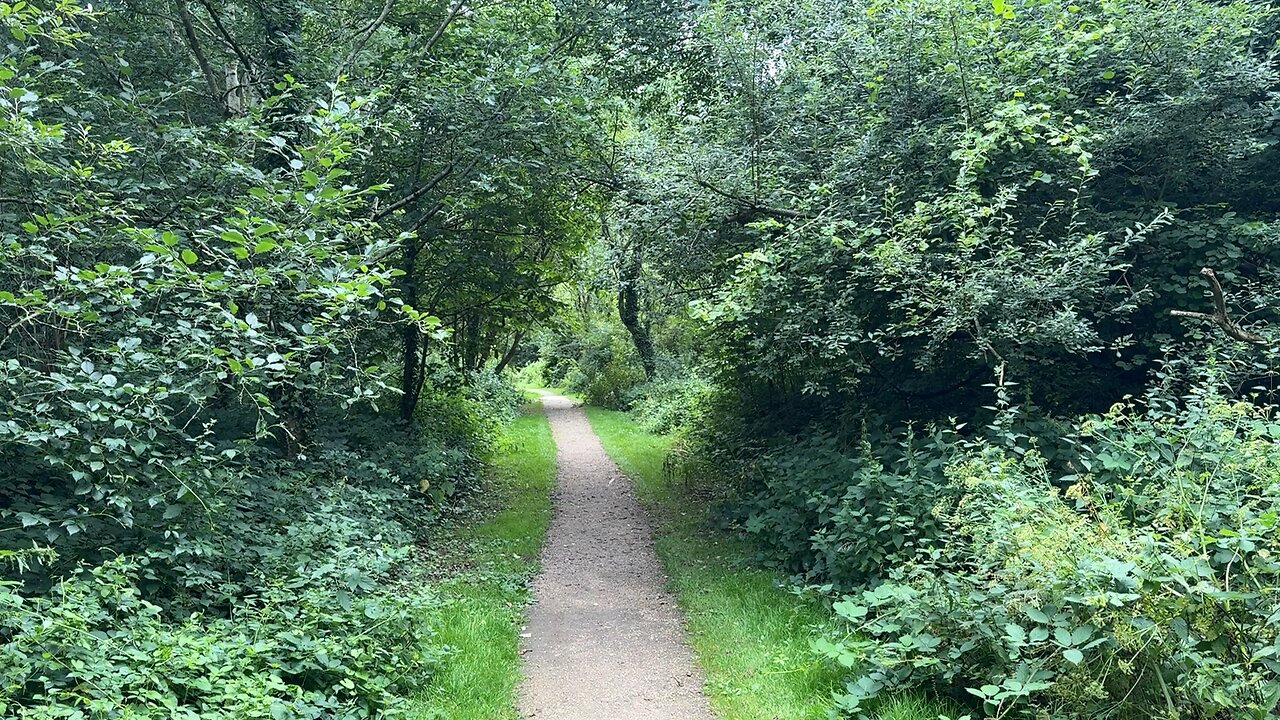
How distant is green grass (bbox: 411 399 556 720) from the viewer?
485 cm

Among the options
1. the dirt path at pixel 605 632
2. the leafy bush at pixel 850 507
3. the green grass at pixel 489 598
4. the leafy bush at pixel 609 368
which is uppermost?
the leafy bush at pixel 609 368

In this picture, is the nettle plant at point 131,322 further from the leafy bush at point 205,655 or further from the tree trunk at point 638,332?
the tree trunk at point 638,332

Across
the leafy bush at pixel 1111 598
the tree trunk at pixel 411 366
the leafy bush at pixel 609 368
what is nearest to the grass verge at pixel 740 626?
the leafy bush at pixel 1111 598

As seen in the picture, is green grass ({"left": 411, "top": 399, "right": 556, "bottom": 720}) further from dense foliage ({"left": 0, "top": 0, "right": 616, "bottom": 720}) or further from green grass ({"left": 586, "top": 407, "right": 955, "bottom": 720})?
green grass ({"left": 586, "top": 407, "right": 955, "bottom": 720})

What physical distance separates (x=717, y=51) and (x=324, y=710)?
758 centimetres

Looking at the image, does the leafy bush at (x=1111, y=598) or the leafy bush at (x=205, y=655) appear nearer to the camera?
the leafy bush at (x=1111, y=598)

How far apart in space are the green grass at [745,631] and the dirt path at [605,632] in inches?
8.0

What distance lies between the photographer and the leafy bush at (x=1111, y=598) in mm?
3168

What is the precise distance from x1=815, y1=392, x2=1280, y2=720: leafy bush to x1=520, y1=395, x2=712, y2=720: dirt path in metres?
1.41

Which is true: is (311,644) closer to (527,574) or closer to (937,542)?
(527,574)

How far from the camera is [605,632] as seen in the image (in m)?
6.35

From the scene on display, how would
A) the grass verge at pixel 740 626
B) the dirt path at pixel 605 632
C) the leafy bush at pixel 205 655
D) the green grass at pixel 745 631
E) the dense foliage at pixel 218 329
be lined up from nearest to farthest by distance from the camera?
the leafy bush at pixel 205 655 → the dense foliage at pixel 218 329 → the green grass at pixel 745 631 → the grass verge at pixel 740 626 → the dirt path at pixel 605 632

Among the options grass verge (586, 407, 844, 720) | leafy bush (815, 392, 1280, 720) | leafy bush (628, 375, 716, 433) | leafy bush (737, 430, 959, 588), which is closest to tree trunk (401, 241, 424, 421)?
grass verge (586, 407, 844, 720)

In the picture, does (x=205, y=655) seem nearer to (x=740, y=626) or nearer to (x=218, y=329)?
(x=218, y=329)
